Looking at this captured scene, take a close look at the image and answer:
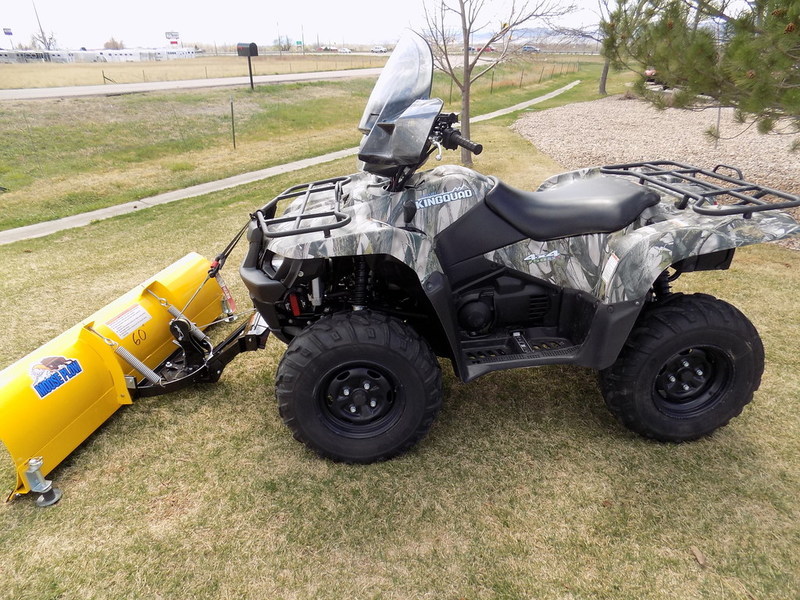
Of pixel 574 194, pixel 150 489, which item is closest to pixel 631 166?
pixel 574 194

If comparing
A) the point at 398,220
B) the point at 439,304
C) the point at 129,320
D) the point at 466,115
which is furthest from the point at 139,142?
the point at 439,304

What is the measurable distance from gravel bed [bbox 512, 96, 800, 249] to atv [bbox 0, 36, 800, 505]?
4.48m

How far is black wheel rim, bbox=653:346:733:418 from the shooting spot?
10.6 feet

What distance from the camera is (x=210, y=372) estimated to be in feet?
12.1

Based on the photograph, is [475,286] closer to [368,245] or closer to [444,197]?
[444,197]

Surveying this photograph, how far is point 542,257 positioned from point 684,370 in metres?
1.08

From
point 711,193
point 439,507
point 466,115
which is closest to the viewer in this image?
point 439,507

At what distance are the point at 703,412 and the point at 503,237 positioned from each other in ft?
5.14

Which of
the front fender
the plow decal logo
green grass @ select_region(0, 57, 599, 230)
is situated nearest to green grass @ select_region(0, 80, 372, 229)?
green grass @ select_region(0, 57, 599, 230)

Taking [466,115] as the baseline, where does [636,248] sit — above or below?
above

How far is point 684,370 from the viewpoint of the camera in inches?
127

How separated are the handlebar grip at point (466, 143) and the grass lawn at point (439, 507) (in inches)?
66.6

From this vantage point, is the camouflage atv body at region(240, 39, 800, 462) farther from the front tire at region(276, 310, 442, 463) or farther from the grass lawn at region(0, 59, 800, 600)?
the grass lawn at region(0, 59, 800, 600)

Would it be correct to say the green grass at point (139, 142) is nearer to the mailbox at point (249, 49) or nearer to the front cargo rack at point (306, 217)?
the mailbox at point (249, 49)
